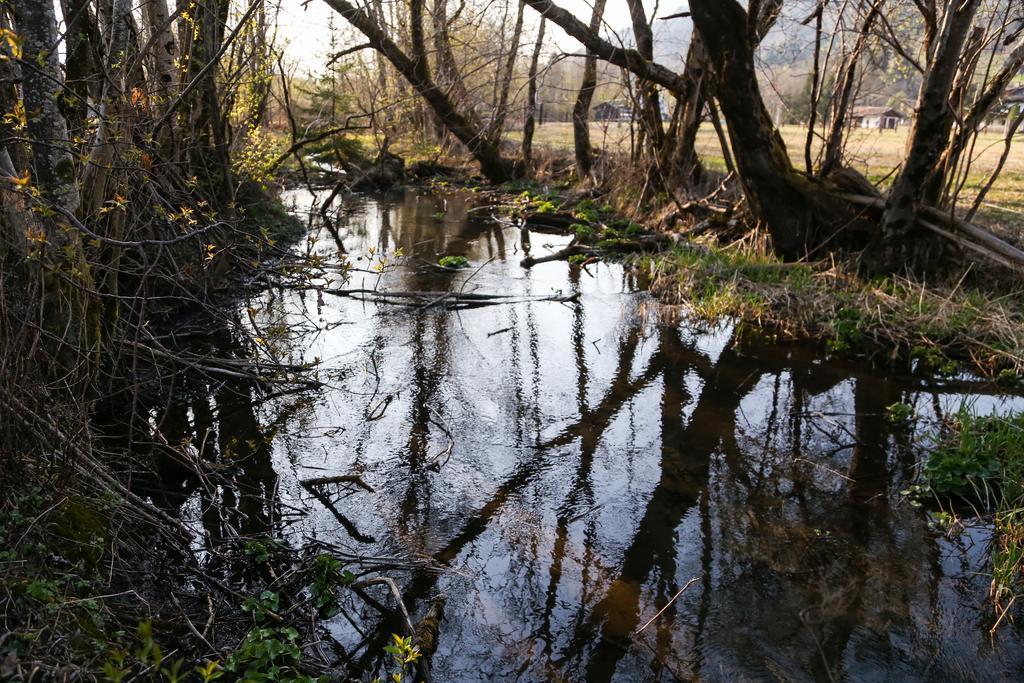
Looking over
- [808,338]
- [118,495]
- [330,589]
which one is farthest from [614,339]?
[118,495]

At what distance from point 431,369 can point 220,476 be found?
2997mm

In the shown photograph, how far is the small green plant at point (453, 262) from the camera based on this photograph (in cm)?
1178

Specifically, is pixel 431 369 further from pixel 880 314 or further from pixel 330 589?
pixel 880 314

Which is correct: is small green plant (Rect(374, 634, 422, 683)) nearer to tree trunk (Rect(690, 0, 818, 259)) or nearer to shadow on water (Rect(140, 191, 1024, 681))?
shadow on water (Rect(140, 191, 1024, 681))

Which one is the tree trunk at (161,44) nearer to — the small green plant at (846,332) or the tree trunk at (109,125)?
the tree trunk at (109,125)

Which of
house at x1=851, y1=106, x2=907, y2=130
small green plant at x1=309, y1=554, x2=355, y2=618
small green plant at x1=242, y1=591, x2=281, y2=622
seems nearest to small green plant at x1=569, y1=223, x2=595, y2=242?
house at x1=851, y1=106, x2=907, y2=130

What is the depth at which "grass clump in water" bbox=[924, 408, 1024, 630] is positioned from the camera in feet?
14.9

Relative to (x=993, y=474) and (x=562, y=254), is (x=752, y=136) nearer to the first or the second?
(x=562, y=254)

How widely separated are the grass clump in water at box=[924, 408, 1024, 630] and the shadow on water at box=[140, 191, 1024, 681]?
0.74 ft

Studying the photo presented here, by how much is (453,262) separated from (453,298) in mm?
1971

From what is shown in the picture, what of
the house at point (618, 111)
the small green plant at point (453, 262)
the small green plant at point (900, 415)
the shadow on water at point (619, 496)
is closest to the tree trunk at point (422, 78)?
the small green plant at point (453, 262)

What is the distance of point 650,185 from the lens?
14.9 meters

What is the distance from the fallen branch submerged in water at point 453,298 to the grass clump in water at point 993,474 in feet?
17.9

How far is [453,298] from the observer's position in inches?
393
